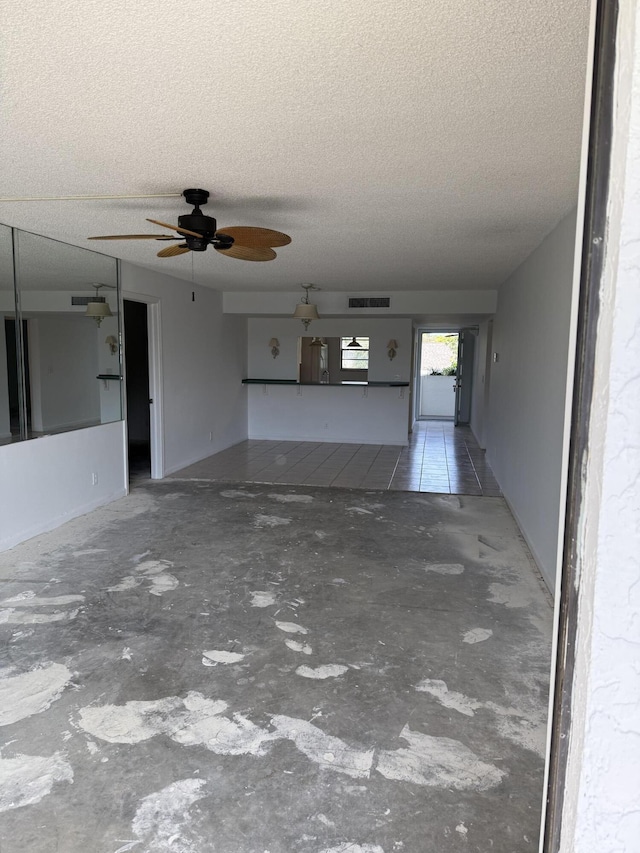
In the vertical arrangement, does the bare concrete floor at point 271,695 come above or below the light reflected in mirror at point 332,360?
below

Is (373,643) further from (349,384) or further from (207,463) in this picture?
(349,384)

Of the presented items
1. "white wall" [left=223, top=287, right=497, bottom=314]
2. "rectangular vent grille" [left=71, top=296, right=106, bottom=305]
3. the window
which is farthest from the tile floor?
"rectangular vent grille" [left=71, top=296, right=106, bottom=305]

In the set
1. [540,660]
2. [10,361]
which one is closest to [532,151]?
[540,660]

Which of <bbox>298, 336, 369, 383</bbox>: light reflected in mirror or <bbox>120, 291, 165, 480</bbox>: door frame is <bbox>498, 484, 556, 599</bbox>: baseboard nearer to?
<bbox>120, 291, 165, 480</bbox>: door frame

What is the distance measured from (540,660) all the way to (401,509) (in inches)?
103

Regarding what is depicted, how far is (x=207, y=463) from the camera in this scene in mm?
7242

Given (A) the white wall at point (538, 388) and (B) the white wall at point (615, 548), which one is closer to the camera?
(B) the white wall at point (615, 548)

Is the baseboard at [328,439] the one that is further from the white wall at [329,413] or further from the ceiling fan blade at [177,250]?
the ceiling fan blade at [177,250]

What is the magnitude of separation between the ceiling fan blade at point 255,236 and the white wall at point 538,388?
62.1 inches

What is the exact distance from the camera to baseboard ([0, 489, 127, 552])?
411 centimetres

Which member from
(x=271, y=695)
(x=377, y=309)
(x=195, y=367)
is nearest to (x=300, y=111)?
Answer: (x=271, y=695)

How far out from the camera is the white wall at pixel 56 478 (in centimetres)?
414

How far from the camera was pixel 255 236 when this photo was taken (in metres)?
3.08

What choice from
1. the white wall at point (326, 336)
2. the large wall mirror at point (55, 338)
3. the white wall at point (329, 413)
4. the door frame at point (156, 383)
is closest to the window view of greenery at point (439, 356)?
the white wall at point (326, 336)
